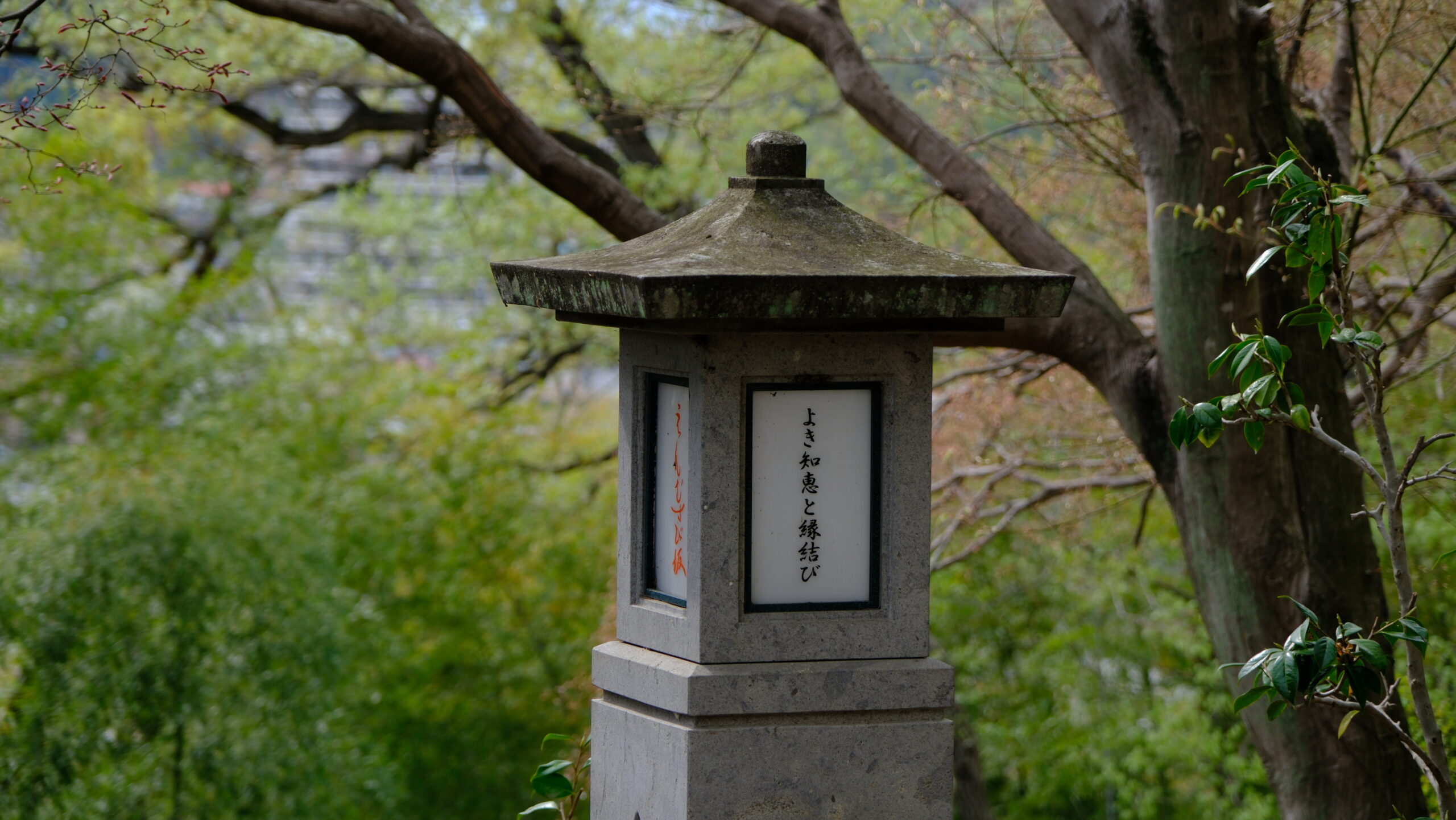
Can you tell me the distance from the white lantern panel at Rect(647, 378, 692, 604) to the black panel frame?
0.40ft

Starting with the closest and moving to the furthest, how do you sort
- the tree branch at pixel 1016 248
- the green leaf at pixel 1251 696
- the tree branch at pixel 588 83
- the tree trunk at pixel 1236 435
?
1. the green leaf at pixel 1251 696
2. the tree trunk at pixel 1236 435
3. the tree branch at pixel 1016 248
4. the tree branch at pixel 588 83

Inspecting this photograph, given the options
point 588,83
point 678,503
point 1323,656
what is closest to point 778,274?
point 678,503

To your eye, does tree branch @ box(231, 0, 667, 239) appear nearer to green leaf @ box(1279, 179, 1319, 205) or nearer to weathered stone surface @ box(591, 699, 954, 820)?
weathered stone surface @ box(591, 699, 954, 820)

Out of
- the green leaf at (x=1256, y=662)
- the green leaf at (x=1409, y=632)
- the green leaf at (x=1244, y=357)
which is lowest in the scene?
the green leaf at (x=1256, y=662)

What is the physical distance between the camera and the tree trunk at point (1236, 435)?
12.1 feet

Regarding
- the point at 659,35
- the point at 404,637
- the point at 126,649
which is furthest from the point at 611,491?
the point at 126,649

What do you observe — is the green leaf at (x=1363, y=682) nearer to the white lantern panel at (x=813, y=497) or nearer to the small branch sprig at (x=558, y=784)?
the white lantern panel at (x=813, y=497)

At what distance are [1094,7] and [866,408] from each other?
6.57 ft

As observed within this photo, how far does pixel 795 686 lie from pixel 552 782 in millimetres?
723

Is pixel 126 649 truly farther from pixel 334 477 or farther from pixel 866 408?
pixel 866 408

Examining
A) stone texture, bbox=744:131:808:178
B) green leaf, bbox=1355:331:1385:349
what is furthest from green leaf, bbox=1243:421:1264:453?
stone texture, bbox=744:131:808:178

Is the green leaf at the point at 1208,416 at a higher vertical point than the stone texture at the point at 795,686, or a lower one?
higher

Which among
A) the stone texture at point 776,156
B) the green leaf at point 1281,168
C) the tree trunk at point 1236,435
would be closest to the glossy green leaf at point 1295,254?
the green leaf at point 1281,168

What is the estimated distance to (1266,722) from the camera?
383 centimetres
